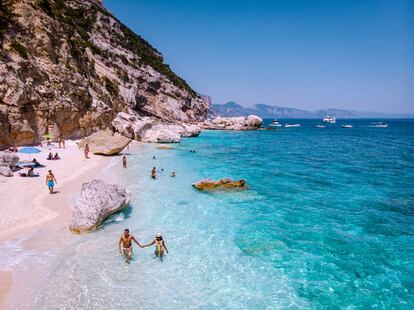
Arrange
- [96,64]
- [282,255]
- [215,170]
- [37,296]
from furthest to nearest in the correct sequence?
[96,64] < [215,170] < [282,255] < [37,296]

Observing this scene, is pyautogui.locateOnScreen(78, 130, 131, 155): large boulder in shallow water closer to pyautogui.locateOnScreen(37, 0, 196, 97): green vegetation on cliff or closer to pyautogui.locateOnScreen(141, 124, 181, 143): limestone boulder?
pyautogui.locateOnScreen(141, 124, 181, 143): limestone boulder

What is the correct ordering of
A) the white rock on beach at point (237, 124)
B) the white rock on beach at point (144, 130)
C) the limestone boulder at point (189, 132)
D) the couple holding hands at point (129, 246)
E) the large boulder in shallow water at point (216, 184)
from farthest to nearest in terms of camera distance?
the white rock on beach at point (237, 124) → the limestone boulder at point (189, 132) → the white rock on beach at point (144, 130) → the large boulder in shallow water at point (216, 184) → the couple holding hands at point (129, 246)

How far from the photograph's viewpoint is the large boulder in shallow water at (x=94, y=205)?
13.2 m

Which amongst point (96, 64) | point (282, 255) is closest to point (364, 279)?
point (282, 255)

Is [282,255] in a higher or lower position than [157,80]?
lower

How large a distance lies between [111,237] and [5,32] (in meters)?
33.4

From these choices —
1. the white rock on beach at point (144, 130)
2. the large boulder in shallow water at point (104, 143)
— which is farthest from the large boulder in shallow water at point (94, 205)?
the white rock on beach at point (144, 130)

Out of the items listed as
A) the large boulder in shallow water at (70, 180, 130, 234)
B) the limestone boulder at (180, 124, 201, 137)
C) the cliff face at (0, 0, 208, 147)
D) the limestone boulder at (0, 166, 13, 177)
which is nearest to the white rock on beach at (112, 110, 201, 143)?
the cliff face at (0, 0, 208, 147)

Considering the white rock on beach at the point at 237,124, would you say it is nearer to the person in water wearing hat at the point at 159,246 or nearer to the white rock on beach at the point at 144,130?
the white rock on beach at the point at 144,130

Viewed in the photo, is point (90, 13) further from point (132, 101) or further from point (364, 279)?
point (364, 279)

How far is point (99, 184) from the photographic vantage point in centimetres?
1517

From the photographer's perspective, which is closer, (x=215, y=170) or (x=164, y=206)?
(x=164, y=206)

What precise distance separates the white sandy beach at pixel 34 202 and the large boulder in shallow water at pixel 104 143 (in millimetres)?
7173

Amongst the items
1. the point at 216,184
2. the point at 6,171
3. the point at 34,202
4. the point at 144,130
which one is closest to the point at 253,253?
the point at 216,184
